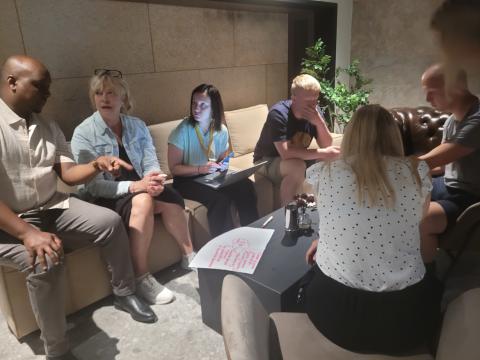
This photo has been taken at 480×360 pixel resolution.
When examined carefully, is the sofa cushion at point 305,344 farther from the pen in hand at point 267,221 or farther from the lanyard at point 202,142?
the lanyard at point 202,142

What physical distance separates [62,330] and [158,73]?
7.22 ft

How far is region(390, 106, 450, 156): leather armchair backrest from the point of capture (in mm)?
2908

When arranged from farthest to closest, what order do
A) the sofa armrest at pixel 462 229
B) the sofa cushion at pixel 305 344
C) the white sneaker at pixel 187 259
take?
the white sneaker at pixel 187 259, the sofa armrest at pixel 462 229, the sofa cushion at pixel 305 344

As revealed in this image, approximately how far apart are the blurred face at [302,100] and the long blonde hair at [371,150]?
139 cm

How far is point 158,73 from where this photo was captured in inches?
129

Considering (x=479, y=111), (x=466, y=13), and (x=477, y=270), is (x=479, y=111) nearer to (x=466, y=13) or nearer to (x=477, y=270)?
(x=477, y=270)

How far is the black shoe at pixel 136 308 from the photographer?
2.06 meters

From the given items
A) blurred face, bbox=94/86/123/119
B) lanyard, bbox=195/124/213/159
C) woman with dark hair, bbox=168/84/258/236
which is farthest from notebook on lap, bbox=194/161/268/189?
blurred face, bbox=94/86/123/119

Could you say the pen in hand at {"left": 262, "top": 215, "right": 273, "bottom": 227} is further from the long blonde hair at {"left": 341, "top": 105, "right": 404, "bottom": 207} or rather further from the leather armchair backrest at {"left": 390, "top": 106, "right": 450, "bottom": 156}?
the leather armchair backrest at {"left": 390, "top": 106, "right": 450, "bottom": 156}

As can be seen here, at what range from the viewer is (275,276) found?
5.47 ft

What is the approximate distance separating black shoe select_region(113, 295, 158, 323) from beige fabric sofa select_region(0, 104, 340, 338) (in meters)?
0.17

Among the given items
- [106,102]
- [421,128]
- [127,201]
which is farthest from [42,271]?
[421,128]

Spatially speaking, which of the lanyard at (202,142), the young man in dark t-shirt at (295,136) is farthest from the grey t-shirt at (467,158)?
the lanyard at (202,142)

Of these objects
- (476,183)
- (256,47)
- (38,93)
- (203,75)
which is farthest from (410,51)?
(38,93)
